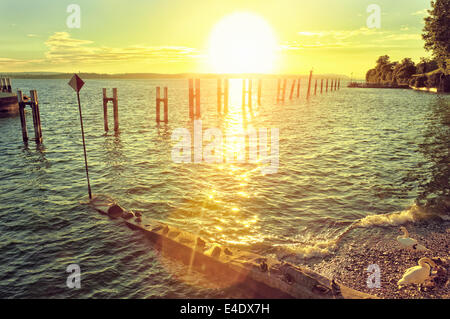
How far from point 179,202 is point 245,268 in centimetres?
658

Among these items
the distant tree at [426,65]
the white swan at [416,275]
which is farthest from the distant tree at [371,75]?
the white swan at [416,275]

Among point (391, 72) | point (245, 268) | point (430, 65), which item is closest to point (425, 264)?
point (245, 268)

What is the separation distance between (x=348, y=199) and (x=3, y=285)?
1377 centimetres

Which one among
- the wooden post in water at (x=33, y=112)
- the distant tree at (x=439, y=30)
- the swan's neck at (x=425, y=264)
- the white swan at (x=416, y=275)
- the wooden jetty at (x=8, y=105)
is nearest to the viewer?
the white swan at (x=416, y=275)

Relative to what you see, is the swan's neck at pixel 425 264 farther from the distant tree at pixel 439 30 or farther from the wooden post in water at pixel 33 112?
the distant tree at pixel 439 30

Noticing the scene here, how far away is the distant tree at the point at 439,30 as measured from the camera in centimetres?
4334

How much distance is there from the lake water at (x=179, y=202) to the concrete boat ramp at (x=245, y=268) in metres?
0.42

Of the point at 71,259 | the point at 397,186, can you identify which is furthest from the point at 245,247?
the point at 397,186

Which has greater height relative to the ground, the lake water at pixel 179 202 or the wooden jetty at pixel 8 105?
the wooden jetty at pixel 8 105

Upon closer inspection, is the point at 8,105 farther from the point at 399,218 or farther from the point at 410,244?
the point at 410,244

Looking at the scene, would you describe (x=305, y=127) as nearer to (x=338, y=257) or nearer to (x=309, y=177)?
(x=309, y=177)

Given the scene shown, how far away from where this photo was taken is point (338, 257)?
31.5 ft

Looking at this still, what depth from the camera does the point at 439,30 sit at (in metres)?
43.7

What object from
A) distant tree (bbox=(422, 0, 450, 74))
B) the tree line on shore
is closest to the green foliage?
the tree line on shore
